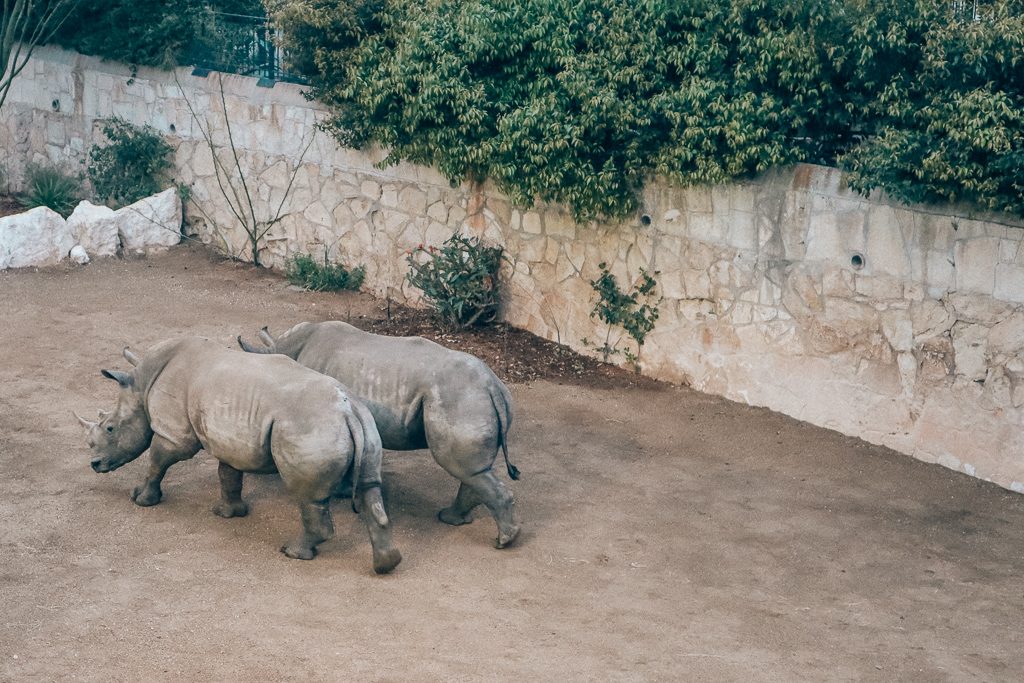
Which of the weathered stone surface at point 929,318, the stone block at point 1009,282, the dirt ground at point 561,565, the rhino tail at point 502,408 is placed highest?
the stone block at point 1009,282

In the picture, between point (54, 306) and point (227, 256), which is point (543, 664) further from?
point (227, 256)

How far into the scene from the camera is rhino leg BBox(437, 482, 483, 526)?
8438 millimetres

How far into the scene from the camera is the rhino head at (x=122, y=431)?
8406 millimetres

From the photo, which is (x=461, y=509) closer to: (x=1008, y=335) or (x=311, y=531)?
(x=311, y=531)

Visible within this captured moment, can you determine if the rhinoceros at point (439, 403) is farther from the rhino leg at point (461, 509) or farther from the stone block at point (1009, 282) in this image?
the stone block at point (1009, 282)

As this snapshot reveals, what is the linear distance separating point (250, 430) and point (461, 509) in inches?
64.8

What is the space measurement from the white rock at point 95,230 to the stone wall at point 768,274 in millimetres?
1809

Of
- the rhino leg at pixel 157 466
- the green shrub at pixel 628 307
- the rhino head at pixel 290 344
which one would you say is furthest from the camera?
the green shrub at pixel 628 307

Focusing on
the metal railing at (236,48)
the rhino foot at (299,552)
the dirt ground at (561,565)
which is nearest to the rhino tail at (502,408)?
the dirt ground at (561,565)

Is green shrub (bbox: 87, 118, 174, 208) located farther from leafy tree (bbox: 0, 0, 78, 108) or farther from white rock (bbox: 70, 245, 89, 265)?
leafy tree (bbox: 0, 0, 78, 108)

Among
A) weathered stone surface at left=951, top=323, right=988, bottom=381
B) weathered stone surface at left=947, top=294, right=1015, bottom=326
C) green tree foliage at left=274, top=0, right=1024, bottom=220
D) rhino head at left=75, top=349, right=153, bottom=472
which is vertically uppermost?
green tree foliage at left=274, top=0, right=1024, bottom=220

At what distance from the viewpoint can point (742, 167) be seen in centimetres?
1036

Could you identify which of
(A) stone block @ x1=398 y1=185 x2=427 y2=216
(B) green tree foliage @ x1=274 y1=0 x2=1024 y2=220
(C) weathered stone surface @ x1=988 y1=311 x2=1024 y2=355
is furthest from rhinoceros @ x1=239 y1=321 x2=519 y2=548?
(A) stone block @ x1=398 y1=185 x2=427 y2=216

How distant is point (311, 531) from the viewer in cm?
781
